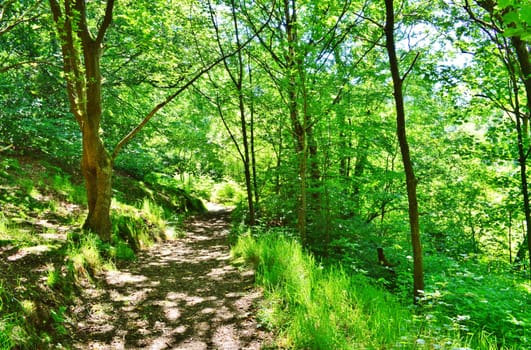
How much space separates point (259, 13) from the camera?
27.6 ft

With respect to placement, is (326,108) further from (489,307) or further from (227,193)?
(227,193)

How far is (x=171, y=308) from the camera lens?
4.17 m

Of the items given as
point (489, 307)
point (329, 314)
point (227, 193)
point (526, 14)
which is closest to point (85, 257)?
point (329, 314)

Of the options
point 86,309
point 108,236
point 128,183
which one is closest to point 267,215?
point 128,183

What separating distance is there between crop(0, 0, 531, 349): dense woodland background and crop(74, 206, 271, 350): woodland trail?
5.02 ft

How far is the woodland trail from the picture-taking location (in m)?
3.32

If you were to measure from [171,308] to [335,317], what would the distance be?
7.03ft

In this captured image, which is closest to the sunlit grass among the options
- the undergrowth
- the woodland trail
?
the undergrowth

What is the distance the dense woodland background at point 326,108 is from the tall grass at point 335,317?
123cm

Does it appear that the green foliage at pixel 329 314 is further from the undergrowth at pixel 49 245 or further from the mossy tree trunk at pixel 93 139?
the mossy tree trunk at pixel 93 139

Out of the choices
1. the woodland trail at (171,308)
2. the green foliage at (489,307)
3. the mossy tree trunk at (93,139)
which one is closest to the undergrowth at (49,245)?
the woodland trail at (171,308)

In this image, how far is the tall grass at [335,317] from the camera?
2.65m

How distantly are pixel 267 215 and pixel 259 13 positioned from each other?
18.9 feet

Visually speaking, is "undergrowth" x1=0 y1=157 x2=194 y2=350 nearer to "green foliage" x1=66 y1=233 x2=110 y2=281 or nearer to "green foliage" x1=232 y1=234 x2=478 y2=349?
"green foliage" x1=66 y1=233 x2=110 y2=281
